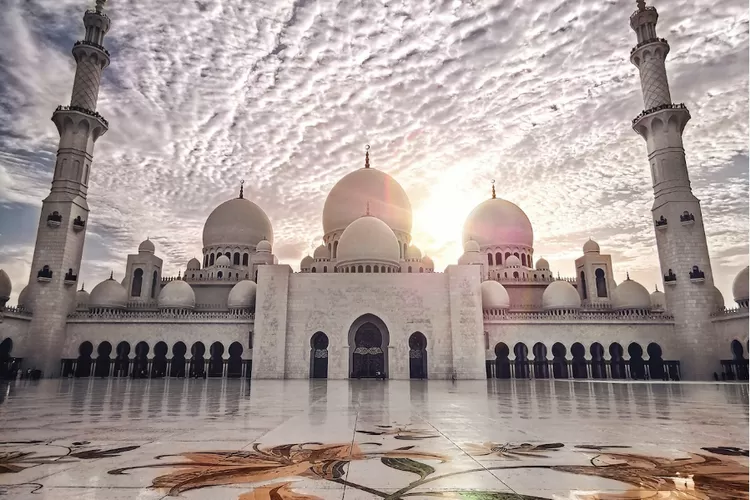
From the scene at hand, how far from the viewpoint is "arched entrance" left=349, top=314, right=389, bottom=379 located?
2284 centimetres

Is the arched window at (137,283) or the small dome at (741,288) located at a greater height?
A: the arched window at (137,283)

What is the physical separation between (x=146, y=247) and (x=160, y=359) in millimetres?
7667

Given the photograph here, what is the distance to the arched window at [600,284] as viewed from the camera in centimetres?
2884

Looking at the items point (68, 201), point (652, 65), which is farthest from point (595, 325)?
point (68, 201)

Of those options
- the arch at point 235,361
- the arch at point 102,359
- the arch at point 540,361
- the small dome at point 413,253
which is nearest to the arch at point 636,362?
the arch at point 540,361

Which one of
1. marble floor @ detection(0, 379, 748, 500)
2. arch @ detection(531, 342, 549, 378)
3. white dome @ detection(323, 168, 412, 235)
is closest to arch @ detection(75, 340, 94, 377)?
white dome @ detection(323, 168, 412, 235)

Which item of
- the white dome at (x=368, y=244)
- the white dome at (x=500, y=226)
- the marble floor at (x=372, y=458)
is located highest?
the white dome at (x=500, y=226)

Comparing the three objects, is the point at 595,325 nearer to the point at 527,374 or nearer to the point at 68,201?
the point at 527,374

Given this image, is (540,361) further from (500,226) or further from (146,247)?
(146,247)

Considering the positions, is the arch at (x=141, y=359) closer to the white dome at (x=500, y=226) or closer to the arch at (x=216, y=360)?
the arch at (x=216, y=360)

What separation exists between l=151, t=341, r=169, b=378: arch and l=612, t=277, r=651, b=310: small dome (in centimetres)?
2611

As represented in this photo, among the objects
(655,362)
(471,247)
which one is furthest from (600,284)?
(471,247)

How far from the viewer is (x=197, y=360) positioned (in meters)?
25.1

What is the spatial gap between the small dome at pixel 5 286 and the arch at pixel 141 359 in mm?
6916
